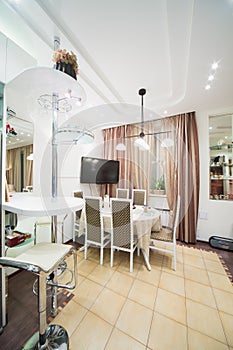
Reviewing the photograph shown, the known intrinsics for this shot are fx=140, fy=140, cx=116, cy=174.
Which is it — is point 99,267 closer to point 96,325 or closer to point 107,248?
point 107,248

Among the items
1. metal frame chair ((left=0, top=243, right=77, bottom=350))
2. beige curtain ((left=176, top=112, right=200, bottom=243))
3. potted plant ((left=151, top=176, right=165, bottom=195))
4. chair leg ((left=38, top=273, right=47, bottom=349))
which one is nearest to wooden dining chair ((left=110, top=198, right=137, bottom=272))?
metal frame chair ((left=0, top=243, right=77, bottom=350))

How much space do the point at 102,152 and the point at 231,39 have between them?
3.29m

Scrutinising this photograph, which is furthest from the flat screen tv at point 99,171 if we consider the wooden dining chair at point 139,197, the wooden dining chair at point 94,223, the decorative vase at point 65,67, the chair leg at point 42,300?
the chair leg at point 42,300

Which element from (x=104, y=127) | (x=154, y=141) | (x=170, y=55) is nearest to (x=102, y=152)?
(x=104, y=127)

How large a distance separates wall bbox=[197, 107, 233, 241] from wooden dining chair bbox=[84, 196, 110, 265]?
2158mm

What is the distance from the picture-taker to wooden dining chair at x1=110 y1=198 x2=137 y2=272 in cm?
195

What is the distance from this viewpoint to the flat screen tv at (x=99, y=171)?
3283mm

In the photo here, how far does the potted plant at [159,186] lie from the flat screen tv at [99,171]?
38.5 inches

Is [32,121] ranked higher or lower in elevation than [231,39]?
lower

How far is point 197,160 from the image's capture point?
2.96m

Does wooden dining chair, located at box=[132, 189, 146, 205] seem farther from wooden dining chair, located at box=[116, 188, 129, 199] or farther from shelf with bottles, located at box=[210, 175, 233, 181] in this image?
shelf with bottles, located at box=[210, 175, 233, 181]

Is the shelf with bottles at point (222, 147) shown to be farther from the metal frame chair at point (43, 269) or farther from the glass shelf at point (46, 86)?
the metal frame chair at point (43, 269)

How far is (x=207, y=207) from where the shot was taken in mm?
2961

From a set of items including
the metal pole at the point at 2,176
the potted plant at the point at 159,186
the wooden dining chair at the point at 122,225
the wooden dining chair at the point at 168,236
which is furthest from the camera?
the potted plant at the point at 159,186
